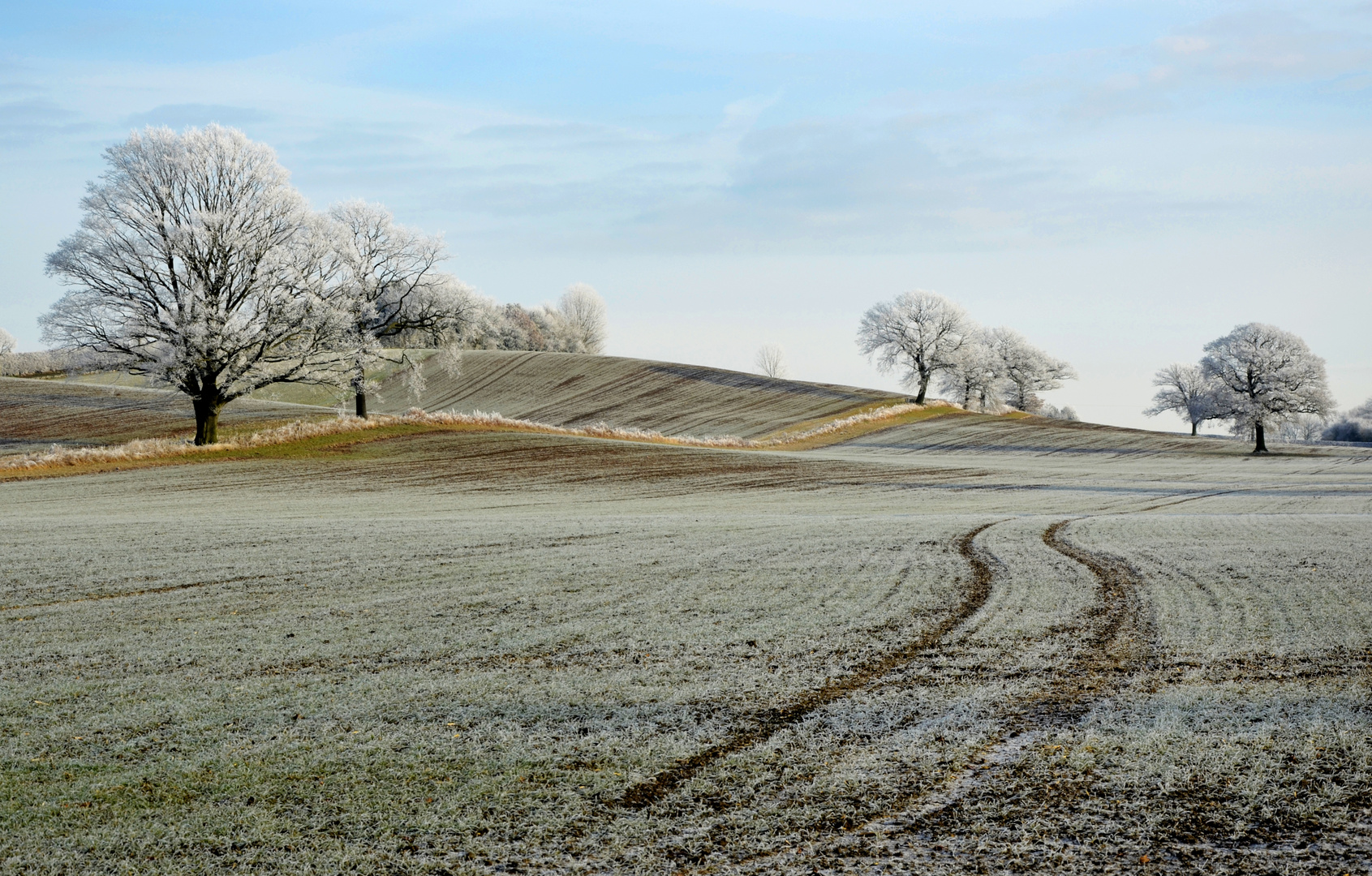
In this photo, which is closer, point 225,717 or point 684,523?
point 225,717

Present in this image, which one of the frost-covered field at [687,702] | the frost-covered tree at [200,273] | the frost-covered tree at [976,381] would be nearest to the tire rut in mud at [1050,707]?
the frost-covered field at [687,702]

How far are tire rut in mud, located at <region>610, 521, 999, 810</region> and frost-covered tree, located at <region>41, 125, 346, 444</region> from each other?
112 feet

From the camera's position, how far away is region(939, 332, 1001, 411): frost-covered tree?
84625 millimetres

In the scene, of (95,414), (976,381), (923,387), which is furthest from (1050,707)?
(976,381)

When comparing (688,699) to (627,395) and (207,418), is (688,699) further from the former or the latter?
(627,395)

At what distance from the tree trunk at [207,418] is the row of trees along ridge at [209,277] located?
6 centimetres

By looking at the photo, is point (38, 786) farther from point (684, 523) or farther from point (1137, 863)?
point (684, 523)

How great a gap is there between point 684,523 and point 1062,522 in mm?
7807

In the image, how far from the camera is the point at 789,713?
21.4 feet

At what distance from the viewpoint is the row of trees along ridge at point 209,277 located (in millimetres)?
35625

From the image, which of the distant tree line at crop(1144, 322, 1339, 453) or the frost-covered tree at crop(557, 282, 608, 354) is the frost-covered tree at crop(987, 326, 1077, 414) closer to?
the distant tree line at crop(1144, 322, 1339, 453)

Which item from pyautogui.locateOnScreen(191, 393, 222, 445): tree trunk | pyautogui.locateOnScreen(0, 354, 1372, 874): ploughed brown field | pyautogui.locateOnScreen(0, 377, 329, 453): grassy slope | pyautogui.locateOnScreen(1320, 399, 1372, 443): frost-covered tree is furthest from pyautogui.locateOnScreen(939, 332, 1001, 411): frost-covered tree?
pyautogui.locateOnScreen(0, 354, 1372, 874): ploughed brown field

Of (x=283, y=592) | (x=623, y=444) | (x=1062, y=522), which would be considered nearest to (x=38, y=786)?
(x=283, y=592)

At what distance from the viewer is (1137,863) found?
439 centimetres
